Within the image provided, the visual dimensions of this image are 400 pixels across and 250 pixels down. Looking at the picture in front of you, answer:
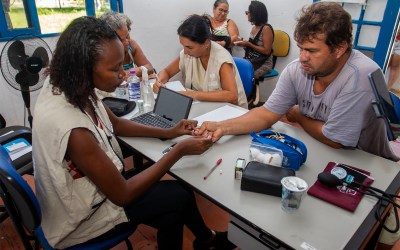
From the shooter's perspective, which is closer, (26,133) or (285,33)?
(26,133)

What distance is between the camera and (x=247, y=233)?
98 centimetres

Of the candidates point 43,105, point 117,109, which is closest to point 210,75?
point 117,109

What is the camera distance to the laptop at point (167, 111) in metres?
1.51

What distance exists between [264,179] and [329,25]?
2.48 ft

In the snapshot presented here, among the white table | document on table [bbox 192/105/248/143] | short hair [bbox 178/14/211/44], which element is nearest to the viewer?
the white table

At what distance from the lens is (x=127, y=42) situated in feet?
7.50

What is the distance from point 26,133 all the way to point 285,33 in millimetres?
3057

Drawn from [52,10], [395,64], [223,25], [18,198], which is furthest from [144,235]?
[395,64]

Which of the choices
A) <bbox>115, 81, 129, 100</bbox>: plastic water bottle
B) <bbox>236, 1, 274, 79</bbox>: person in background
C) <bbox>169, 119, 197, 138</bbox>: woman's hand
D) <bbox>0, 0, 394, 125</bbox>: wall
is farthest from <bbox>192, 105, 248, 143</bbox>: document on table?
<bbox>0, 0, 394, 125</bbox>: wall

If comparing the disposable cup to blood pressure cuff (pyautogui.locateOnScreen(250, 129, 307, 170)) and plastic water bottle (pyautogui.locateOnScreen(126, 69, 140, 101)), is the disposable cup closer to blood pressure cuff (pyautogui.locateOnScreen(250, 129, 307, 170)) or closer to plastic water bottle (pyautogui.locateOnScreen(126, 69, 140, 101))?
blood pressure cuff (pyautogui.locateOnScreen(250, 129, 307, 170))

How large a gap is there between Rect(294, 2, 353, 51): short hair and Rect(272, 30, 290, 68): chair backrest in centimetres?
233

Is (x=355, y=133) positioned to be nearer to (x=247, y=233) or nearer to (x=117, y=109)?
(x=247, y=233)

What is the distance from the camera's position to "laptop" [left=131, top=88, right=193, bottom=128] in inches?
59.5

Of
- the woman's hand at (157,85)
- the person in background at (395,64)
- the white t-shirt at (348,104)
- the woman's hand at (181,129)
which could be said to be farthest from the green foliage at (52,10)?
the person in background at (395,64)
